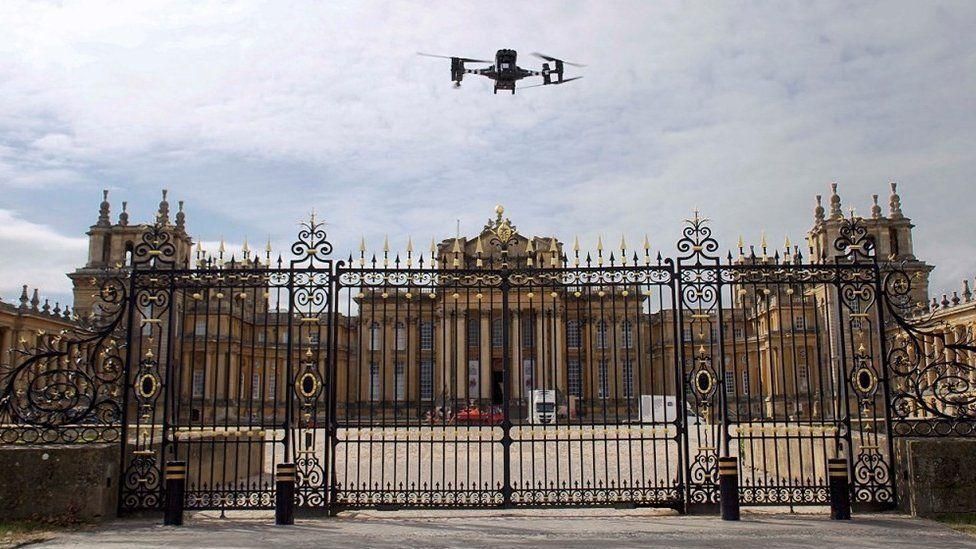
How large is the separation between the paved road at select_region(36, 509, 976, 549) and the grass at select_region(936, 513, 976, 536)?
21 cm

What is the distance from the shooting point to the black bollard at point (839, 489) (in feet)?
36.8

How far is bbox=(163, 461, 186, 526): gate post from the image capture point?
435 inches

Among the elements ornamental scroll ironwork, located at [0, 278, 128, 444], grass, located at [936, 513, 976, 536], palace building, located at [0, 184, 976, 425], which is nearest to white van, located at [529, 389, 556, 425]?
palace building, located at [0, 184, 976, 425]

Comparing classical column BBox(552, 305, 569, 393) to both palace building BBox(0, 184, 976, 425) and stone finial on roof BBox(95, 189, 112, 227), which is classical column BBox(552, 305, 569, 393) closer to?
palace building BBox(0, 184, 976, 425)

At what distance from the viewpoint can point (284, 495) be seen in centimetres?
1118

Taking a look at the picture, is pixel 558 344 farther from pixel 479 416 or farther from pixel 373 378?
pixel 479 416

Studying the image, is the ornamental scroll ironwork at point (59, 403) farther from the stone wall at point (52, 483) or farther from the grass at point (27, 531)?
the grass at point (27, 531)

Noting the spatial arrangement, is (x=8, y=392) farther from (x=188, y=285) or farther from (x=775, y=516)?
(x=775, y=516)

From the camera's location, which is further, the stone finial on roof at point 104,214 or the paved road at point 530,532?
the stone finial on roof at point 104,214

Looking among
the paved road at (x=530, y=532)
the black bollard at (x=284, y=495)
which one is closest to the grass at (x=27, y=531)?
the paved road at (x=530, y=532)

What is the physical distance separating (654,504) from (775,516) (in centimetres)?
168

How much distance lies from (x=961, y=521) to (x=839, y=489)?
1538 mm

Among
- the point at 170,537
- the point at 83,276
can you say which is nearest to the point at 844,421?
the point at 170,537

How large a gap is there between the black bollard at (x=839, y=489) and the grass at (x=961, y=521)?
47.3 inches
